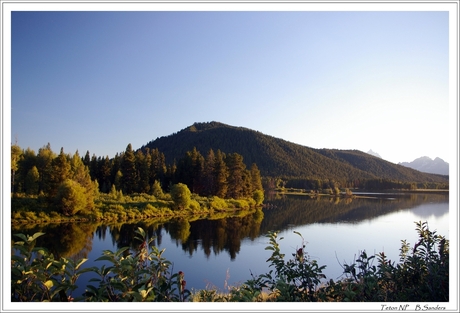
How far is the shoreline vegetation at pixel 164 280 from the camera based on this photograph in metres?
2.74

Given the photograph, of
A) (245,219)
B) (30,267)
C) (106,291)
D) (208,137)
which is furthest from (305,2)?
(208,137)

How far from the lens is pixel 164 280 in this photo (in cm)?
293

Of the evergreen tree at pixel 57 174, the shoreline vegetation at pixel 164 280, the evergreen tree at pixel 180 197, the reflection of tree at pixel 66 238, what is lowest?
the reflection of tree at pixel 66 238

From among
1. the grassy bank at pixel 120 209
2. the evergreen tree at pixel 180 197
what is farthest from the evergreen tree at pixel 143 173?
the evergreen tree at pixel 180 197

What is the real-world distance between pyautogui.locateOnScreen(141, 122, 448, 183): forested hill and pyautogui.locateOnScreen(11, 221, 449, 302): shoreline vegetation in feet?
293

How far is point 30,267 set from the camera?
9.11ft

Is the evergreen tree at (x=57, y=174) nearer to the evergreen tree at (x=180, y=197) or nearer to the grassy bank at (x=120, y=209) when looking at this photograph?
the grassy bank at (x=120, y=209)

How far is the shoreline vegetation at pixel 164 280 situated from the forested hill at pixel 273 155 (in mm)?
89428

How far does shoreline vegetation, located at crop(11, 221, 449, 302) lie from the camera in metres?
2.74

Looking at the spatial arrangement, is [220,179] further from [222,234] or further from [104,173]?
[222,234]

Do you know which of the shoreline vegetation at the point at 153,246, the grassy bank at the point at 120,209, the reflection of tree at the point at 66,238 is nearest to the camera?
the shoreline vegetation at the point at 153,246

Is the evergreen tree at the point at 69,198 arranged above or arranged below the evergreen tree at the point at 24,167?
below

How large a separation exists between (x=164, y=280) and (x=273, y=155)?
10380 centimetres

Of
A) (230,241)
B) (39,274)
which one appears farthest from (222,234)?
(39,274)
